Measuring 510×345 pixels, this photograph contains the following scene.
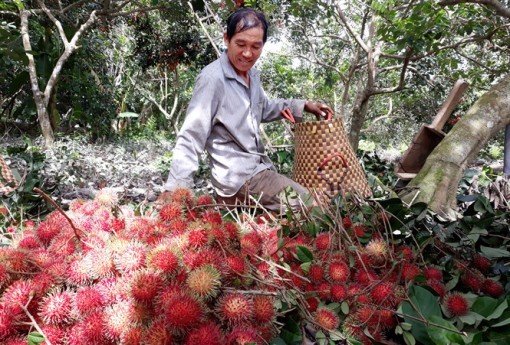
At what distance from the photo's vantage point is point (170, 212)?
2.29 ft

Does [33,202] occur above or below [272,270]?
below

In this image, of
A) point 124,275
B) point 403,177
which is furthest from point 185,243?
point 403,177

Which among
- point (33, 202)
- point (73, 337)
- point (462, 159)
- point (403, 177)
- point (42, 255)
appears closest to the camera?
point (73, 337)

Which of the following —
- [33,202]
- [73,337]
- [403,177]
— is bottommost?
[33,202]

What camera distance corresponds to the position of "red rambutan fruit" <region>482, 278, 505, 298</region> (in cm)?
69

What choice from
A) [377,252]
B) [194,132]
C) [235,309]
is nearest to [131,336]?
[235,309]

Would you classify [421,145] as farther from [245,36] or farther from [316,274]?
[316,274]

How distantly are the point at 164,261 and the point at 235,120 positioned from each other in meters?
1.31

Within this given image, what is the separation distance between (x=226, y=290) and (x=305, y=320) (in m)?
0.13

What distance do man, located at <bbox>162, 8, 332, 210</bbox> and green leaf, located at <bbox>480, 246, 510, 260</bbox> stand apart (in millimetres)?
856

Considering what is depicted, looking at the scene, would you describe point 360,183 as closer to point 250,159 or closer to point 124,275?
point 250,159

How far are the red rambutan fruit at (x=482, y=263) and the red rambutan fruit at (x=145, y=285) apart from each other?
656 millimetres

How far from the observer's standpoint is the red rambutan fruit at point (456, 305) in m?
0.60

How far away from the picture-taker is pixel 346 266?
68 cm
